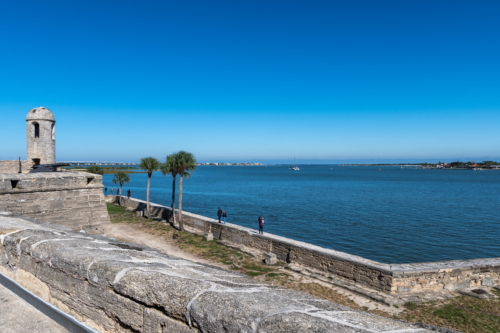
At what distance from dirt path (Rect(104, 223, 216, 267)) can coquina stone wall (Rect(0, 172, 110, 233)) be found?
18.1 ft

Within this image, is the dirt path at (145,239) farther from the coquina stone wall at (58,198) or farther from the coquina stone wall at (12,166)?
the coquina stone wall at (58,198)

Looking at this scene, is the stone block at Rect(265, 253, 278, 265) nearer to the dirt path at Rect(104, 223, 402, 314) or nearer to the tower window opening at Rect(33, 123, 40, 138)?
the dirt path at Rect(104, 223, 402, 314)

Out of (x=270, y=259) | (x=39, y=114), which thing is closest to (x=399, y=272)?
(x=270, y=259)

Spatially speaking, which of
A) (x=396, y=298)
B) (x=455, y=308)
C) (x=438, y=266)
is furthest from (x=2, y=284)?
(x=438, y=266)

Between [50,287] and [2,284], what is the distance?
482 mm

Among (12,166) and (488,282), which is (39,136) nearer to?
(12,166)

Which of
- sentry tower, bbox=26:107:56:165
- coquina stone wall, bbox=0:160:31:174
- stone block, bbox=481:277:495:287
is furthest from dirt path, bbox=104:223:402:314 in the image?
coquina stone wall, bbox=0:160:31:174

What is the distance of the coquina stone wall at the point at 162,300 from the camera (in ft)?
5.30

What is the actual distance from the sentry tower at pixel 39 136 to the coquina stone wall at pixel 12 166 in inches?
11.1

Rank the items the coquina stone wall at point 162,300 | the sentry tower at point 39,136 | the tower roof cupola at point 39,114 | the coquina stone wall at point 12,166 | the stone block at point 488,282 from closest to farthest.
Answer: the coquina stone wall at point 162,300 → the stone block at point 488,282 → the coquina stone wall at point 12,166 → the sentry tower at point 39,136 → the tower roof cupola at point 39,114

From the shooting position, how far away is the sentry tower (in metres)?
17.1

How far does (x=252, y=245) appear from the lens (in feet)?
54.3

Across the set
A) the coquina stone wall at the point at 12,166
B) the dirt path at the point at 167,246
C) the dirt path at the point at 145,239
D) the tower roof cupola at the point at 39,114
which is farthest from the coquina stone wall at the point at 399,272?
the tower roof cupola at the point at 39,114

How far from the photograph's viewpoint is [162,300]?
1.93 m
